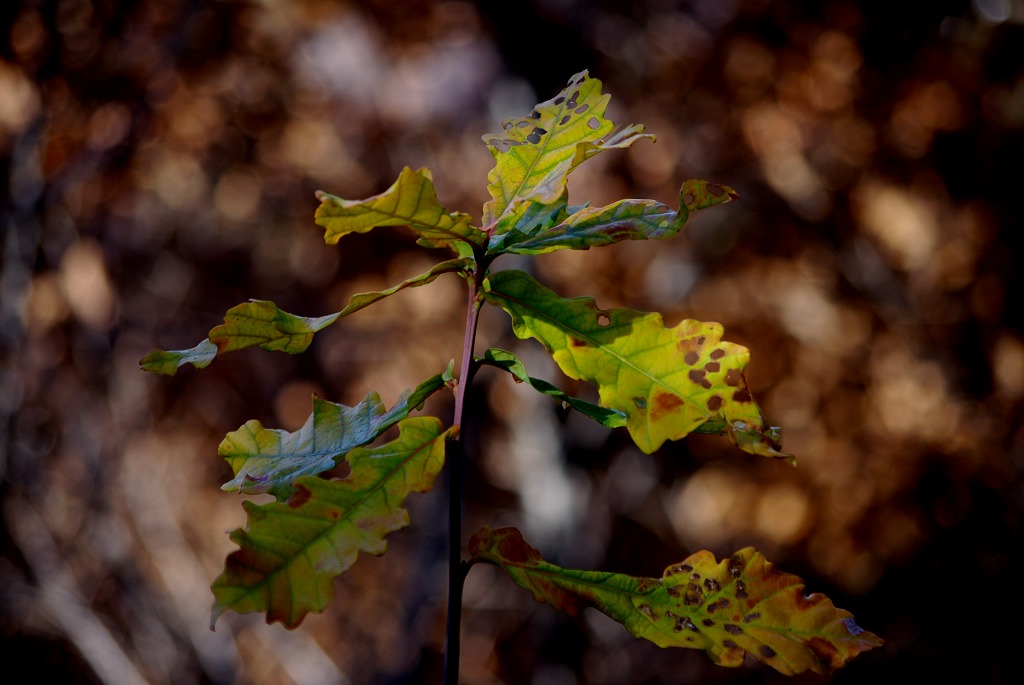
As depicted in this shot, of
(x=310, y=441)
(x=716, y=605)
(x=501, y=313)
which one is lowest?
(x=501, y=313)

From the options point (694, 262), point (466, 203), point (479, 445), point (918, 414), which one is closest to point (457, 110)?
point (466, 203)

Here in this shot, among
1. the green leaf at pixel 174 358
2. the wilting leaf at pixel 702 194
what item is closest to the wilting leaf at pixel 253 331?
the green leaf at pixel 174 358

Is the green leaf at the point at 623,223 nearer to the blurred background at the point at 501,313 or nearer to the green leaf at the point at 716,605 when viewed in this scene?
the green leaf at the point at 716,605

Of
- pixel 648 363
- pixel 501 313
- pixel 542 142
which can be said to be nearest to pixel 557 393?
pixel 648 363

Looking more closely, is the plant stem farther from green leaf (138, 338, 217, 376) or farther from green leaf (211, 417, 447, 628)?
green leaf (138, 338, 217, 376)

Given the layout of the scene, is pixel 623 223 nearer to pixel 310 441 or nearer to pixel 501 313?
pixel 310 441

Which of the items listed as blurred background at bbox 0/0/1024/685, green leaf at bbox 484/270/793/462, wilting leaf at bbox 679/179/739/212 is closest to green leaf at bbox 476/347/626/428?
green leaf at bbox 484/270/793/462
